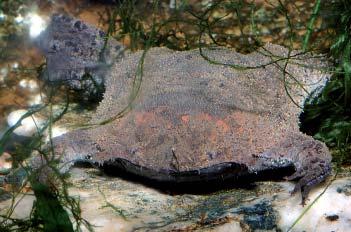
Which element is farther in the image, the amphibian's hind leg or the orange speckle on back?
the orange speckle on back

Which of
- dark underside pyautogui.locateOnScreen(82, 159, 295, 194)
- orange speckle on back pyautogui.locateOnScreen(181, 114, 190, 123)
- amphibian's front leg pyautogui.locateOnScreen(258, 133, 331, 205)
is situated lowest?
dark underside pyautogui.locateOnScreen(82, 159, 295, 194)

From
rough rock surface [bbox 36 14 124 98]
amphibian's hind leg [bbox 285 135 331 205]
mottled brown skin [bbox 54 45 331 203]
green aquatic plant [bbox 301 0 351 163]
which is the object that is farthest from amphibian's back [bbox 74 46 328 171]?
rough rock surface [bbox 36 14 124 98]

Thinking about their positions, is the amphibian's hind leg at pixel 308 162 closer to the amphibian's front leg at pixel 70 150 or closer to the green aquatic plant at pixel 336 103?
the green aquatic plant at pixel 336 103

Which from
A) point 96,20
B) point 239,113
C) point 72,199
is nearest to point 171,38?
point 96,20

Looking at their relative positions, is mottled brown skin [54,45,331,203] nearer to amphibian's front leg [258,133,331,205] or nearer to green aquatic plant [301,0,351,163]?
amphibian's front leg [258,133,331,205]

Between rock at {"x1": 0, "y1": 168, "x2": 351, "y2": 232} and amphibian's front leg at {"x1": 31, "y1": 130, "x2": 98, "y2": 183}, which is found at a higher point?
amphibian's front leg at {"x1": 31, "y1": 130, "x2": 98, "y2": 183}

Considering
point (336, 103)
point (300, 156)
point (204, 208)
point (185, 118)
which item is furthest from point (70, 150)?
point (336, 103)

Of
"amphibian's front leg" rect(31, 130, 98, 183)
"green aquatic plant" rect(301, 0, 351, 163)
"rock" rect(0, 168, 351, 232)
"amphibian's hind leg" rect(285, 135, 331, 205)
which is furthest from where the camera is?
"green aquatic plant" rect(301, 0, 351, 163)
